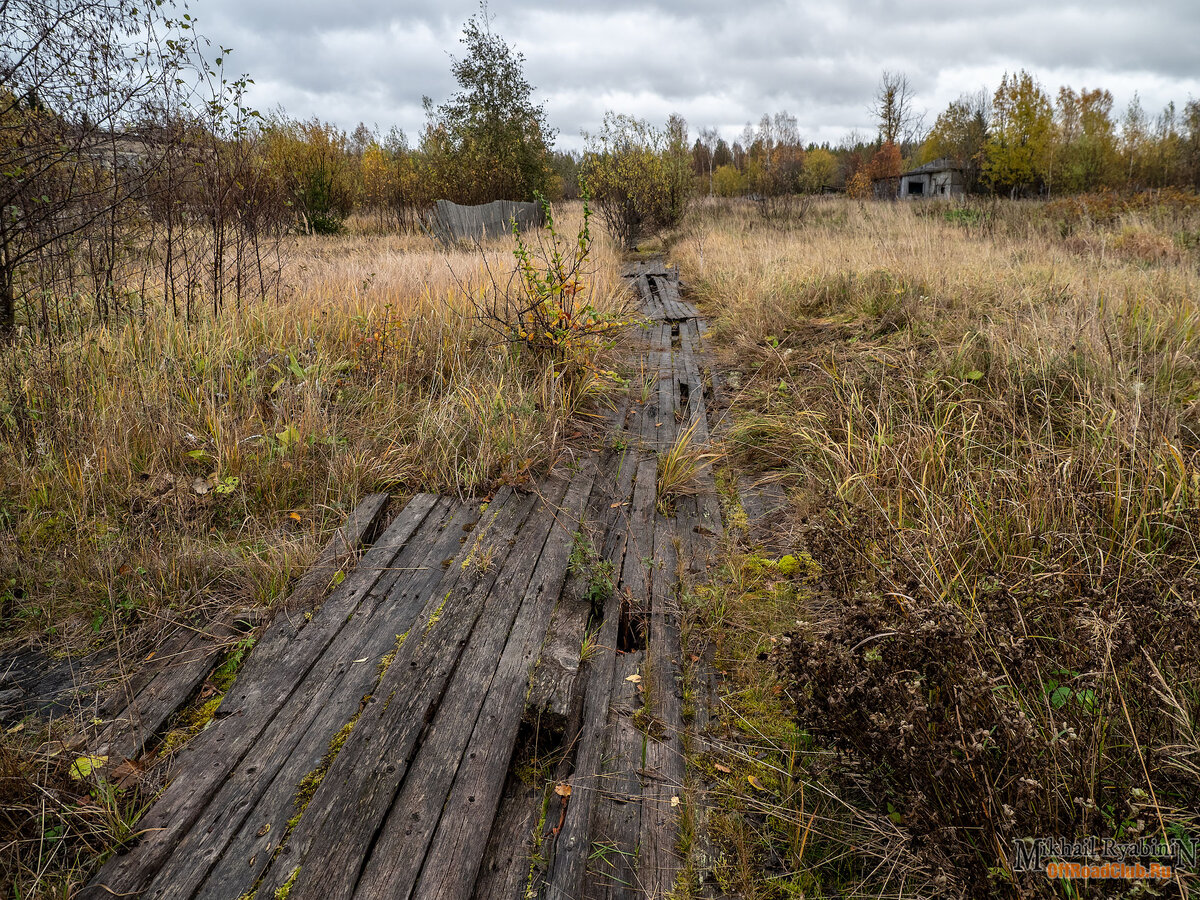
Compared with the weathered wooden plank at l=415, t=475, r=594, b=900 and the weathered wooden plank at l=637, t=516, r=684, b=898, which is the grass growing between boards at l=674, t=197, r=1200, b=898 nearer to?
the weathered wooden plank at l=637, t=516, r=684, b=898

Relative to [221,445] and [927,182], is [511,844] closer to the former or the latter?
[221,445]

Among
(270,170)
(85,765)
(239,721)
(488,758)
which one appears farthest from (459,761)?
(270,170)

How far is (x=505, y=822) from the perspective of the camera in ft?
5.30

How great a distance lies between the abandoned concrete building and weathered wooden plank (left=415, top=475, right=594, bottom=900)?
3511cm

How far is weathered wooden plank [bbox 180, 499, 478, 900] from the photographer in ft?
4.66

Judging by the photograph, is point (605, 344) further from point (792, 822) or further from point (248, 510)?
point (792, 822)

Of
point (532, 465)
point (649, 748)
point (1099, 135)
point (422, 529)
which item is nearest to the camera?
point (649, 748)

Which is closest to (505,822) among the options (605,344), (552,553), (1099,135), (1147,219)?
(552,553)

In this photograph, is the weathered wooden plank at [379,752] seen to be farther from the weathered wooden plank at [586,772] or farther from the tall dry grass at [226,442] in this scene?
the tall dry grass at [226,442]

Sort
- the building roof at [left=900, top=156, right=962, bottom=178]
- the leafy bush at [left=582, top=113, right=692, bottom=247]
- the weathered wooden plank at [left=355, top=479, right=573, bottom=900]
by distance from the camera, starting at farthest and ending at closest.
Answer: the building roof at [left=900, top=156, right=962, bottom=178] → the leafy bush at [left=582, top=113, right=692, bottom=247] → the weathered wooden plank at [left=355, top=479, right=573, bottom=900]

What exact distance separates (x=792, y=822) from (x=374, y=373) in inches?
154

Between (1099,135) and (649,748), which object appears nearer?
(649,748)

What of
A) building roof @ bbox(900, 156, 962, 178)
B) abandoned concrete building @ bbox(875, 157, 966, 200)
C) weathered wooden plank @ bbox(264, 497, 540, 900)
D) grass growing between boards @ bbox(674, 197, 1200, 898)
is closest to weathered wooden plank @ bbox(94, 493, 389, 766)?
weathered wooden plank @ bbox(264, 497, 540, 900)

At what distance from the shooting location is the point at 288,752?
1.73 metres
